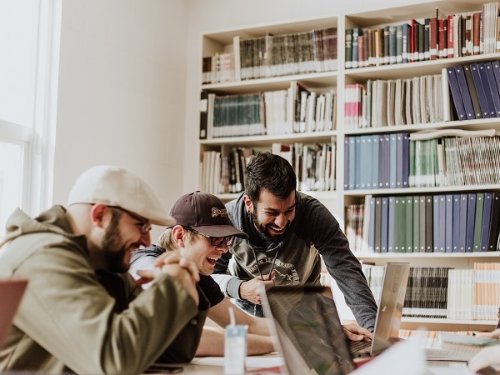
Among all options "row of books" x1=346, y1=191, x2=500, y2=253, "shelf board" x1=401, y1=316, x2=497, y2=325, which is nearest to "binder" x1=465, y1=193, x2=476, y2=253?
"row of books" x1=346, y1=191, x2=500, y2=253

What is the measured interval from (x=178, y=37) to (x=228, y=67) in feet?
1.52

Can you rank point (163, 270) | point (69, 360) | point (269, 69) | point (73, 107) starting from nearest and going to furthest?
1. point (69, 360)
2. point (163, 270)
3. point (73, 107)
4. point (269, 69)

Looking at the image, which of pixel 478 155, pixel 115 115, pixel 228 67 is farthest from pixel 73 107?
pixel 478 155

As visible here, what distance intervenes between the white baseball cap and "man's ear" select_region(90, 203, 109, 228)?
0.04ft

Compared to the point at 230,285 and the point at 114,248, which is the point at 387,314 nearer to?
the point at 230,285

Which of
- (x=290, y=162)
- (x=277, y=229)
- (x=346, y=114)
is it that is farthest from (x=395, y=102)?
(x=277, y=229)

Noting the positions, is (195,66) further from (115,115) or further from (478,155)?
(478,155)

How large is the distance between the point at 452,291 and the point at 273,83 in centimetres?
171

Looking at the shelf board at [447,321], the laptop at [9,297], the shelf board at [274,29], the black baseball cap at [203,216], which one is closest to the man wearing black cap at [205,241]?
the black baseball cap at [203,216]

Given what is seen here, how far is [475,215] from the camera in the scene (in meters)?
3.82

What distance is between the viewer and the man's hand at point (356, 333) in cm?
216

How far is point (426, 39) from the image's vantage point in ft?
13.3

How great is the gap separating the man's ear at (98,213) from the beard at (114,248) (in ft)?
0.07

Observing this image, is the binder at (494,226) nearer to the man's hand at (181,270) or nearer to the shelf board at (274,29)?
the shelf board at (274,29)
